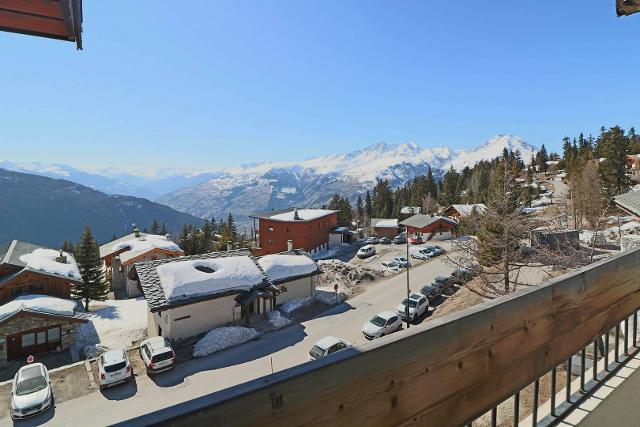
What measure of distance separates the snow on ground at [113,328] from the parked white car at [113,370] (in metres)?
5.48

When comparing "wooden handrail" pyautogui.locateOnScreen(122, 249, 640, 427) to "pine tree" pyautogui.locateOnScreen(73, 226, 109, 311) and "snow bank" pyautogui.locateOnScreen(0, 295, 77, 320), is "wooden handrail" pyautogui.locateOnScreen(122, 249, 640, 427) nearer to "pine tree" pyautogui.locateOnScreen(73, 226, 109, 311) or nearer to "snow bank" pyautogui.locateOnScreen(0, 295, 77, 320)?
"snow bank" pyautogui.locateOnScreen(0, 295, 77, 320)

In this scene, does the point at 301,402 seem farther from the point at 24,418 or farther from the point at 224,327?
the point at 224,327

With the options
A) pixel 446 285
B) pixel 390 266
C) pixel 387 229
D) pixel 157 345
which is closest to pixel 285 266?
pixel 157 345

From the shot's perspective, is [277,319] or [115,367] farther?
[277,319]

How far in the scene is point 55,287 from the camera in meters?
27.9

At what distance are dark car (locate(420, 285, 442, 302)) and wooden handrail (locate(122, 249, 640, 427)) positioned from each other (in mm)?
25258

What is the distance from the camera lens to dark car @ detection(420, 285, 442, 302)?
26.8m

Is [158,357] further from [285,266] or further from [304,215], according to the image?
[304,215]

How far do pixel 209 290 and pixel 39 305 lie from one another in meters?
11.7

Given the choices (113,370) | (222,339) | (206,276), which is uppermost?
(206,276)

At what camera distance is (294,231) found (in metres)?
52.2

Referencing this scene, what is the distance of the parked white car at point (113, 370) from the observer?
15.8 m

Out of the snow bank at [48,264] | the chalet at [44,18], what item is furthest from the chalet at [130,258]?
the chalet at [44,18]

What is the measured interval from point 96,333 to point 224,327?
1018 centimetres
